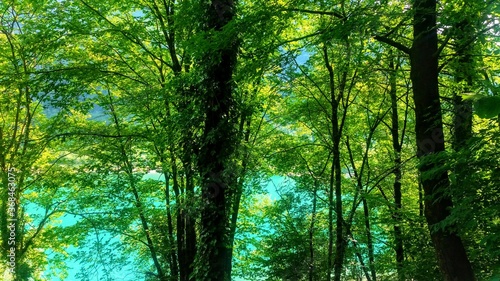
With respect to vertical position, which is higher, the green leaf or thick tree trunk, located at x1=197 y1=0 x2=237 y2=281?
thick tree trunk, located at x1=197 y1=0 x2=237 y2=281

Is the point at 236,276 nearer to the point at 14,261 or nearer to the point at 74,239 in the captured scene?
the point at 74,239

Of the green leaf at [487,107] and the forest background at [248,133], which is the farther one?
the forest background at [248,133]

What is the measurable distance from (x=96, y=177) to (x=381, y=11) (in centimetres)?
721

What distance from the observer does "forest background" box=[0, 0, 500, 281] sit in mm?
3732

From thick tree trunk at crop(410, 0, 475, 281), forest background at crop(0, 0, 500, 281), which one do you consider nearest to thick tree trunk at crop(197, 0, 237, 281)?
forest background at crop(0, 0, 500, 281)

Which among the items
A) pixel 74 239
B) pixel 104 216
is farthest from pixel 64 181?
pixel 74 239

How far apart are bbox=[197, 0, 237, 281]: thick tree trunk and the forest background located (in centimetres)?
2

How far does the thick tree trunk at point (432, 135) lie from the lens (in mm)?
3473

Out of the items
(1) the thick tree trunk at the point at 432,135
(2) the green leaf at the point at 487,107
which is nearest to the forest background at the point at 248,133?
(1) the thick tree trunk at the point at 432,135

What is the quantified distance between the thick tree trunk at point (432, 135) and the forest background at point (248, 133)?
18 millimetres

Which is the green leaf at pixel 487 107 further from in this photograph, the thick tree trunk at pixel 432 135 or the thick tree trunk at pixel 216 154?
the thick tree trunk at pixel 216 154

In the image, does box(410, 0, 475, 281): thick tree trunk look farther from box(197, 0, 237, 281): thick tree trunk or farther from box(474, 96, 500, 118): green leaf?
box(197, 0, 237, 281): thick tree trunk

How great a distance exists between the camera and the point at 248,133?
907 centimetres

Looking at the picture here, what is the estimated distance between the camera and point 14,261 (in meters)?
9.48
